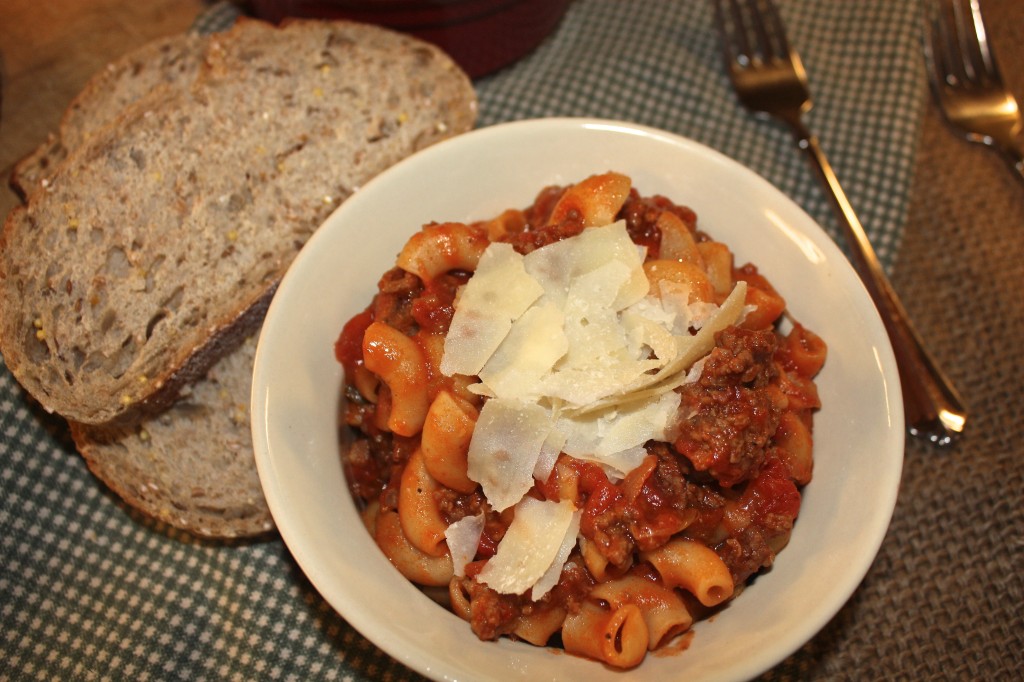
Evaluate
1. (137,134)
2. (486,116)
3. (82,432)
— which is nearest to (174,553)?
(82,432)

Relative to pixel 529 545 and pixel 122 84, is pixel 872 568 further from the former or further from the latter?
pixel 122 84

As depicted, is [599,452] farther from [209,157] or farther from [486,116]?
[486,116]

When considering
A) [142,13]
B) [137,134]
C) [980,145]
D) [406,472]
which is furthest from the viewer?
[142,13]

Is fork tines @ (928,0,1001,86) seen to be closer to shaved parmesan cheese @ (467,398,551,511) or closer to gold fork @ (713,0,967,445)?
gold fork @ (713,0,967,445)

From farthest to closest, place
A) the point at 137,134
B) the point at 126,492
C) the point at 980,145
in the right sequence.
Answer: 1. the point at 980,145
2. the point at 137,134
3. the point at 126,492

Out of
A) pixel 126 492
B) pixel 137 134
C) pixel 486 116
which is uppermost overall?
pixel 137 134

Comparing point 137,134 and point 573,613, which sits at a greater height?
point 137,134

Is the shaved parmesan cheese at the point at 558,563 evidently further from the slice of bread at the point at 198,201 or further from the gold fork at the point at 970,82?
the gold fork at the point at 970,82
